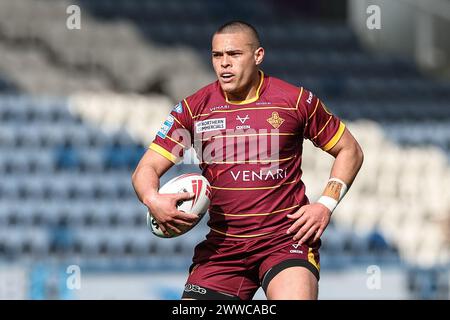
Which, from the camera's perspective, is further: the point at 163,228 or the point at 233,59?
the point at 233,59

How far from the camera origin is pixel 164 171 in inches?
202

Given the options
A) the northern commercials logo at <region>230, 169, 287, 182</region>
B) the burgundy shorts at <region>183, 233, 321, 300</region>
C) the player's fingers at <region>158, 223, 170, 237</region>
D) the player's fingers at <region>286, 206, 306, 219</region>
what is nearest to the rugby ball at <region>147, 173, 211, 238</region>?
the player's fingers at <region>158, 223, 170, 237</region>

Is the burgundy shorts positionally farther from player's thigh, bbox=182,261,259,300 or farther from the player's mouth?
the player's mouth

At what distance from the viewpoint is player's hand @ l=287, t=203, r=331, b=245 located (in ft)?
16.0

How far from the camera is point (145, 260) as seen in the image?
37.5 ft

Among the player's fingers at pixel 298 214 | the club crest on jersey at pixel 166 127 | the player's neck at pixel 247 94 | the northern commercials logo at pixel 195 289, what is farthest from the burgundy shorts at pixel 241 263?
the player's neck at pixel 247 94

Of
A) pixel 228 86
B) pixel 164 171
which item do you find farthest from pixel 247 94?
pixel 164 171

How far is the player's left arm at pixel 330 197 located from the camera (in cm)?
489

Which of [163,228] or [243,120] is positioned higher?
[243,120]

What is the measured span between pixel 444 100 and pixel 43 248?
6.60m

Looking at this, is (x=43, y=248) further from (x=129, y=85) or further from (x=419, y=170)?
(x=419, y=170)

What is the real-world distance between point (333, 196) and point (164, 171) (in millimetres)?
882

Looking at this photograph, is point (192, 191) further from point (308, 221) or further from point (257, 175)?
point (308, 221)

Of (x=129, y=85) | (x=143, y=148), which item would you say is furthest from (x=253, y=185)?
(x=129, y=85)
